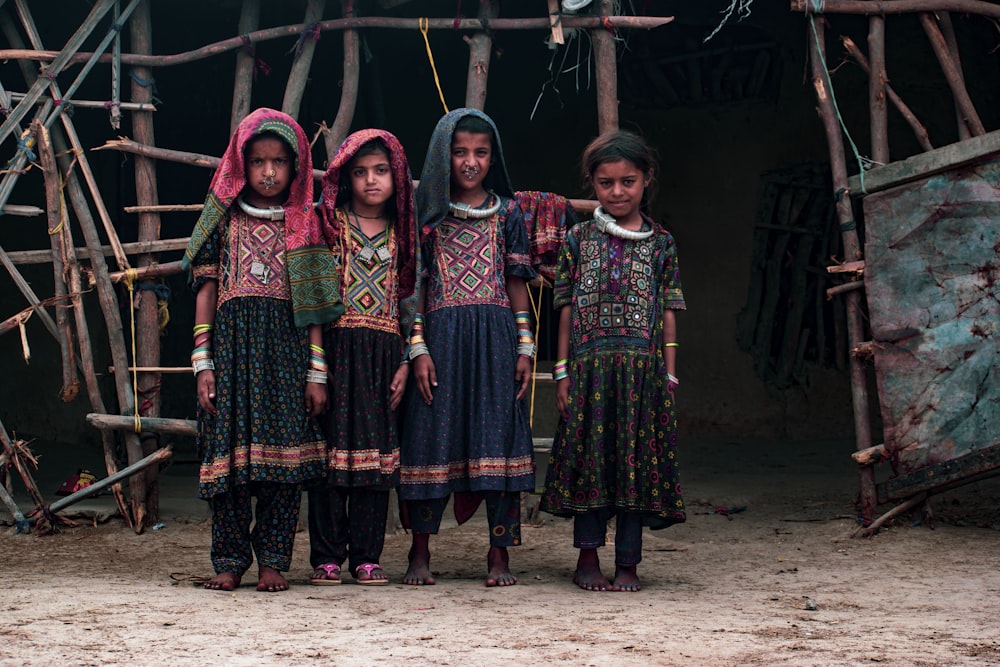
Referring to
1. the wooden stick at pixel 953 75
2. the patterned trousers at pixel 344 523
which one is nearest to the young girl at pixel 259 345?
the patterned trousers at pixel 344 523

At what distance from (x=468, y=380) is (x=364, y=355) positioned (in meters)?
0.37

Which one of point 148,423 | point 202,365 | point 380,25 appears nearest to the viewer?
point 202,365

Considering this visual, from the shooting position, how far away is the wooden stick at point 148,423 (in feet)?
16.7

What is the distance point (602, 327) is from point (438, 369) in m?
0.58

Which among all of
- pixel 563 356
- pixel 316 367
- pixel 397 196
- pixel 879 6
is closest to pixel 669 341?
pixel 563 356

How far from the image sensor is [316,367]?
371cm

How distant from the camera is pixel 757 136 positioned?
24.8 feet

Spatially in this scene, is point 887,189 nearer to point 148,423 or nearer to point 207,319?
point 207,319

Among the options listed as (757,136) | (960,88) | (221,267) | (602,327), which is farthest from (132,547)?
(757,136)

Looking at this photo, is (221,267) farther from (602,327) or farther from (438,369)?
(602,327)

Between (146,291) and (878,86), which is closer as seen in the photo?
(878,86)

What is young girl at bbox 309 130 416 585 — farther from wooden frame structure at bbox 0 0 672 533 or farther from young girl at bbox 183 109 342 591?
wooden frame structure at bbox 0 0 672 533

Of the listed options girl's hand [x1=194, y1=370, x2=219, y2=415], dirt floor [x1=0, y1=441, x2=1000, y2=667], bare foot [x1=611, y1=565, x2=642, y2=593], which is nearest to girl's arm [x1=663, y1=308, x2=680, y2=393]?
bare foot [x1=611, y1=565, x2=642, y2=593]

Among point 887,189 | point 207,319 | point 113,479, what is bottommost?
point 113,479
